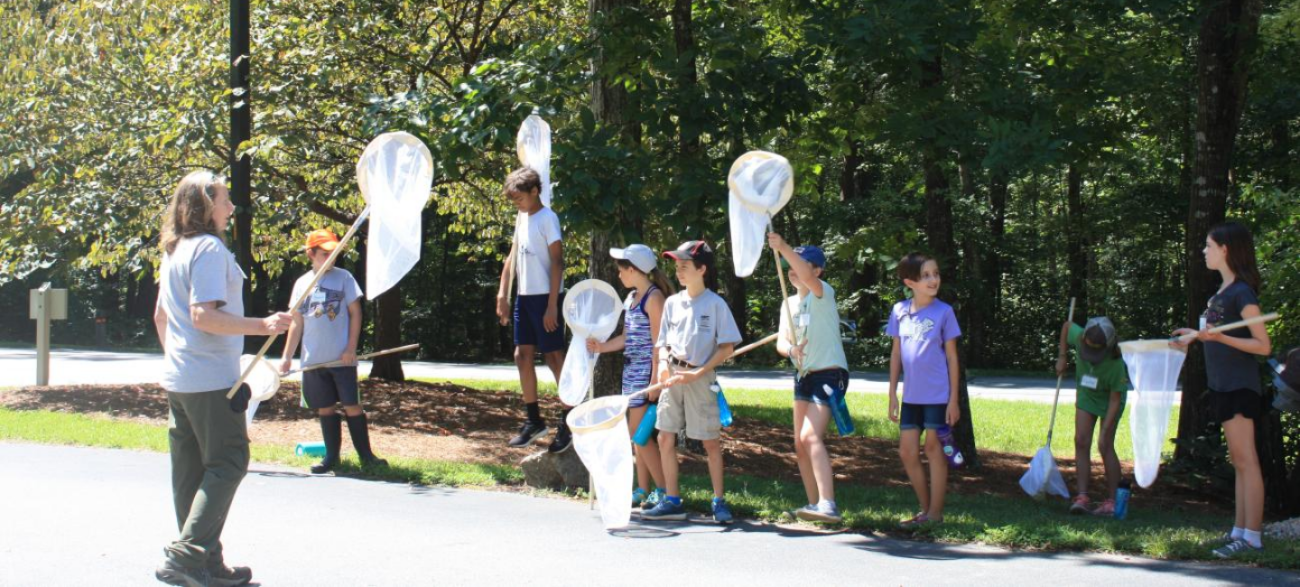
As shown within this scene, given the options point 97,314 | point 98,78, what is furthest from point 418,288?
point 98,78

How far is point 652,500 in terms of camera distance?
7449 mm

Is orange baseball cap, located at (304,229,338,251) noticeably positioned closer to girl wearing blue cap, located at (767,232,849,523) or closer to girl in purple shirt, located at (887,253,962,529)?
girl wearing blue cap, located at (767,232,849,523)

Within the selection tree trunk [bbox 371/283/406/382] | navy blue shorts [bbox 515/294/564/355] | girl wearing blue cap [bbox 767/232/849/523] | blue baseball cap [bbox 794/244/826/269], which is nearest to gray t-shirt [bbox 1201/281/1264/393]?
girl wearing blue cap [bbox 767/232/849/523]

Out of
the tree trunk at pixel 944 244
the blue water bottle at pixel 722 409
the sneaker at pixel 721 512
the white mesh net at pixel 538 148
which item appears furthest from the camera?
the tree trunk at pixel 944 244

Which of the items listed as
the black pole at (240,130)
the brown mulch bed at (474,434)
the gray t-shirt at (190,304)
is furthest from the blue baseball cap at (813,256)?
the black pole at (240,130)

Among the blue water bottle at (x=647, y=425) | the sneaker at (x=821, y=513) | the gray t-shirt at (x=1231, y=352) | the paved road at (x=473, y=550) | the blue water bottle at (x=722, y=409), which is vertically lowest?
the paved road at (x=473, y=550)

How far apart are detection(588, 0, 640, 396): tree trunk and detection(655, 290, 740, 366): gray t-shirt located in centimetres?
200

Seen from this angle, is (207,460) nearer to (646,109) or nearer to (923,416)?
(923,416)

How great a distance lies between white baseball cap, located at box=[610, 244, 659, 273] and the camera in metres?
7.16

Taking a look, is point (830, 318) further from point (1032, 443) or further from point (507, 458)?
point (1032, 443)

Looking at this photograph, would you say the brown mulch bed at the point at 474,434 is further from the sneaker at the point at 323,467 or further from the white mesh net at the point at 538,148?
the white mesh net at the point at 538,148

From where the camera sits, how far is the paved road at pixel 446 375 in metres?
19.6

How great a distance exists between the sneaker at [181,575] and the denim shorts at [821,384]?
360 centimetres

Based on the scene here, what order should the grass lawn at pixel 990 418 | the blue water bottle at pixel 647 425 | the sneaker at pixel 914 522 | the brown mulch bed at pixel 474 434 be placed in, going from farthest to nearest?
the grass lawn at pixel 990 418
the brown mulch bed at pixel 474 434
the blue water bottle at pixel 647 425
the sneaker at pixel 914 522
